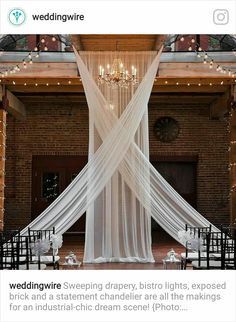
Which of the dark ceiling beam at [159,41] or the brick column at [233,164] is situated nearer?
the dark ceiling beam at [159,41]

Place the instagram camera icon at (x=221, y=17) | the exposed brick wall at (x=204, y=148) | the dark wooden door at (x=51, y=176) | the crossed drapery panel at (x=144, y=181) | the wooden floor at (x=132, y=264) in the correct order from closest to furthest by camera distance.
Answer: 1. the instagram camera icon at (x=221, y=17)
2. the wooden floor at (x=132, y=264)
3. the crossed drapery panel at (x=144, y=181)
4. the exposed brick wall at (x=204, y=148)
5. the dark wooden door at (x=51, y=176)

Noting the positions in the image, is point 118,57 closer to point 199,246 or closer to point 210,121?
point 199,246

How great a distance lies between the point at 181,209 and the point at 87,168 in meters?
1.31

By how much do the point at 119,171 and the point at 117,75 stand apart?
1.20 metres

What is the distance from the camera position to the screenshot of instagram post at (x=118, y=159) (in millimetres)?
2711

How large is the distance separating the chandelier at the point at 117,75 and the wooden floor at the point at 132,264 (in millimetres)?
2262

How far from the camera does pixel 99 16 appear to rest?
290 centimetres

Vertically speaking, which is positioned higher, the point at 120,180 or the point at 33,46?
the point at 33,46

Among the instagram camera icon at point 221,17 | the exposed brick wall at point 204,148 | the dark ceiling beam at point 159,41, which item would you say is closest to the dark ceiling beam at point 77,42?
the dark ceiling beam at point 159,41

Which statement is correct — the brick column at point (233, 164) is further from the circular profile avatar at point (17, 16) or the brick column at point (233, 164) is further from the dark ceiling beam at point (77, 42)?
the circular profile avatar at point (17, 16)

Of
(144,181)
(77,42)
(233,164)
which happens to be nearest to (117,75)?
(77,42)

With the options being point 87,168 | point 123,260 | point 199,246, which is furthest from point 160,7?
point 123,260

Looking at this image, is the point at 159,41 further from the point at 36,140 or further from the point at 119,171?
the point at 36,140

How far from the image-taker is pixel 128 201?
7086 mm
